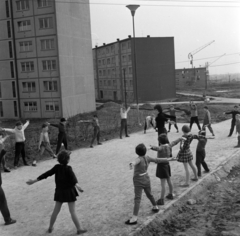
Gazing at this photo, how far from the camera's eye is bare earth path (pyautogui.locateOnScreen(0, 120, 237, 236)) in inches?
257

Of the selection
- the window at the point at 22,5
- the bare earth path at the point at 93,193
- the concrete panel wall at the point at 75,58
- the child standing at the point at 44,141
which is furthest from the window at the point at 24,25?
the child standing at the point at 44,141

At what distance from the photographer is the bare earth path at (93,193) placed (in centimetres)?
652

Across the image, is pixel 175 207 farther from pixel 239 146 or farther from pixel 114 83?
pixel 114 83

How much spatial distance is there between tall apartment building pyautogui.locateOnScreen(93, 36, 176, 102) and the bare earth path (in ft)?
149

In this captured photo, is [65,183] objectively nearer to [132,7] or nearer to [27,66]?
[132,7]

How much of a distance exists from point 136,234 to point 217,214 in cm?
221

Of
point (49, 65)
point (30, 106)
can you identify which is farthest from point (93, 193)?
point (30, 106)

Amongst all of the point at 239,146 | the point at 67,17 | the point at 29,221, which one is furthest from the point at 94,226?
the point at 67,17

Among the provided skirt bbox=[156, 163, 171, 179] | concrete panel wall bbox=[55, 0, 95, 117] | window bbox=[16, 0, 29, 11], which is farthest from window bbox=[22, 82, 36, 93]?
skirt bbox=[156, 163, 171, 179]

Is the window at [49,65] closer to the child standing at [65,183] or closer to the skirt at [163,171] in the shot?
the skirt at [163,171]

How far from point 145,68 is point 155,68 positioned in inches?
81.0

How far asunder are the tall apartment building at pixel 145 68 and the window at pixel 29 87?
2149 cm

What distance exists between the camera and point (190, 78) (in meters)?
107

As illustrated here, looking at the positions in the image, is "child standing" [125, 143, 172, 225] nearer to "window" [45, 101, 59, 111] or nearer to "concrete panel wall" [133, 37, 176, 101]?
"window" [45, 101, 59, 111]
